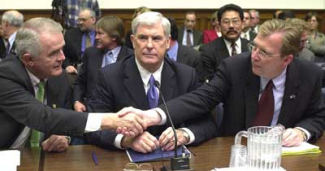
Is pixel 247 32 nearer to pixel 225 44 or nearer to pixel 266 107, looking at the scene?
pixel 225 44

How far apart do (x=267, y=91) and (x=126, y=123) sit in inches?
33.0

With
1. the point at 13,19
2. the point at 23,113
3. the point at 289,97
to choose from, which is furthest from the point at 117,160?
the point at 13,19

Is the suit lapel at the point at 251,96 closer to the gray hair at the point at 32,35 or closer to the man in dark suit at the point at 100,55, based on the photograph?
the gray hair at the point at 32,35

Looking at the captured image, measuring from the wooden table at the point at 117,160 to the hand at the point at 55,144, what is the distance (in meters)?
0.03

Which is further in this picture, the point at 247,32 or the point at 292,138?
the point at 247,32

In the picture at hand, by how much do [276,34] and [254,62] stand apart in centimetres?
19

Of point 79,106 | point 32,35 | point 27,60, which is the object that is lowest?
point 79,106

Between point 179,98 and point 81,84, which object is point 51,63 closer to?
point 179,98

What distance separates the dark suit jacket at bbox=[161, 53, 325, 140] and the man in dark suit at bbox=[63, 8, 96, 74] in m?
3.00

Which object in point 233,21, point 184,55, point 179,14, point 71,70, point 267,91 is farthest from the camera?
point 179,14

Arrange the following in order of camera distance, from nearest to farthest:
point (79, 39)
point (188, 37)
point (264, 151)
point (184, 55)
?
1. point (264, 151)
2. point (184, 55)
3. point (79, 39)
4. point (188, 37)

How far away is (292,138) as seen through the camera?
2.16 metres

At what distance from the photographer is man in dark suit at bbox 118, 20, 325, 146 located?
91.0 inches

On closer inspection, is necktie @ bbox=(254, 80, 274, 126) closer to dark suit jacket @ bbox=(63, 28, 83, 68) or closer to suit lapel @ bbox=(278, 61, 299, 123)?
suit lapel @ bbox=(278, 61, 299, 123)
